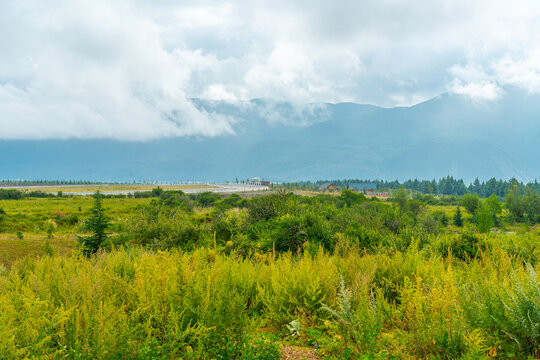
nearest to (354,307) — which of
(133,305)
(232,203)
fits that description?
(133,305)

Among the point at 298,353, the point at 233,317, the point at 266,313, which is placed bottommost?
the point at 298,353

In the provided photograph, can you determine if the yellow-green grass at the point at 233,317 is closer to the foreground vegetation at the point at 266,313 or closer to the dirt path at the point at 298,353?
the foreground vegetation at the point at 266,313

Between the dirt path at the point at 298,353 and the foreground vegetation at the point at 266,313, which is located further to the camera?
the dirt path at the point at 298,353

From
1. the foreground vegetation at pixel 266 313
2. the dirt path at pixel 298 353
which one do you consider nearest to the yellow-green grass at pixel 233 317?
the foreground vegetation at pixel 266 313

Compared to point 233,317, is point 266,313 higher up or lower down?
lower down

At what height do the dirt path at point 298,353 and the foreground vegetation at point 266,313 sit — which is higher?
the foreground vegetation at point 266,313

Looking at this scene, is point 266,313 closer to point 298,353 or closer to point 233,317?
point 298,353

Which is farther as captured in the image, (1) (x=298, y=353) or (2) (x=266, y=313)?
(2) (x=266, y=313)

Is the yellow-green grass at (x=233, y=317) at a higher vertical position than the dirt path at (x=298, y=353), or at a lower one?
higher

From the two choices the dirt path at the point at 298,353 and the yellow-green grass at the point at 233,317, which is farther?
the dirt path at the point at 298,353

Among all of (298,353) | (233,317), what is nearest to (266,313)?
(298,353)

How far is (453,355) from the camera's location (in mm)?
3355

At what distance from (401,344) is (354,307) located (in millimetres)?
1104

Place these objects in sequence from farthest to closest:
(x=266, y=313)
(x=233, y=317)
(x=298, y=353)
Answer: (x=266, y=313) → (x=298, y=353) → (x=233, y=317)
